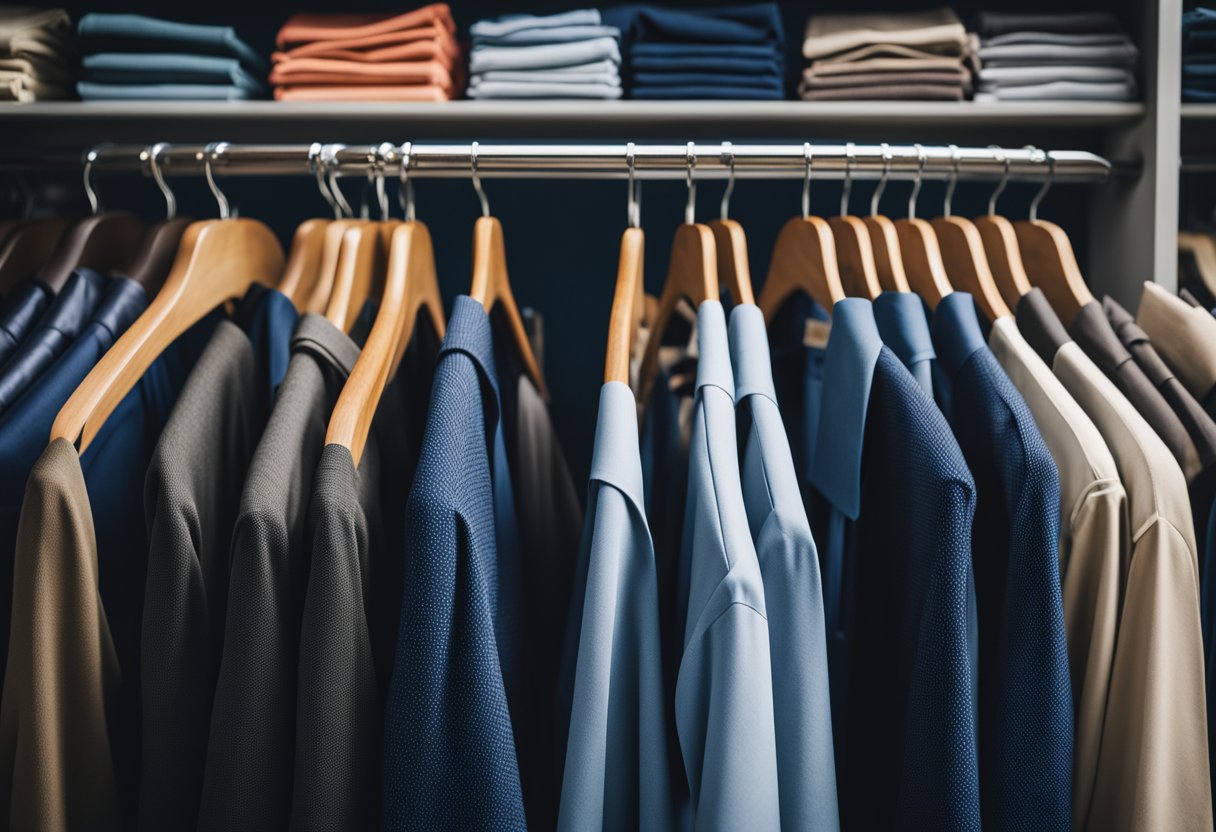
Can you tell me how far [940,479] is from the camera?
664mm

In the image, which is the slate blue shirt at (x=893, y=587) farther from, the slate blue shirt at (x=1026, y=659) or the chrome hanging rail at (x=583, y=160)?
the chrome hanging rail at (x=583, y=160)

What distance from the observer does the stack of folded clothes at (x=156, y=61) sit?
3.63 ft

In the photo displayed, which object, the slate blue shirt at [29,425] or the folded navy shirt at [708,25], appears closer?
the slate blue shirt at [29,425]

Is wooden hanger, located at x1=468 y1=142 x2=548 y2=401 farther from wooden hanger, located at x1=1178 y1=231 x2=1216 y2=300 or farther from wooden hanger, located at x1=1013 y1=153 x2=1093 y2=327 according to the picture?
wooden hanger, located at x1=1178 y1=231 x2=1216 y2=300

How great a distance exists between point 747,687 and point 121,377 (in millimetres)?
602

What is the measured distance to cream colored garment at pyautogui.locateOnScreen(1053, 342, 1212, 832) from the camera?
678 mm

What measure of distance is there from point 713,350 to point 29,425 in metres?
0.61

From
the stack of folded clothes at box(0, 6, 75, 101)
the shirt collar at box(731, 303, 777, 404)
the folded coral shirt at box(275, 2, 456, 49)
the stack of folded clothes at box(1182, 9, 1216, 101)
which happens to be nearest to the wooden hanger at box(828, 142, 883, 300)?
the shirt collar at box(731, 303, 777, 404)

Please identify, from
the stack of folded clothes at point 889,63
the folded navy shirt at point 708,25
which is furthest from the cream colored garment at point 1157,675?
the folded navy shirt at point 708,25

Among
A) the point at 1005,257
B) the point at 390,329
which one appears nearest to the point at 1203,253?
the point at 1005,257

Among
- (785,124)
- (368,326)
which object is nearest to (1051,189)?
(785,124)

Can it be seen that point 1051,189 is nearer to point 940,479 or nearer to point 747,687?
point 940,479

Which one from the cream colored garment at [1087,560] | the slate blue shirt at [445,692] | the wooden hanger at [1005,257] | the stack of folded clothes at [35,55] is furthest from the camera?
the stack of folded clothes at [35,55]

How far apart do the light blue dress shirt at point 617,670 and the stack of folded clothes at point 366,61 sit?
660 millimetres
